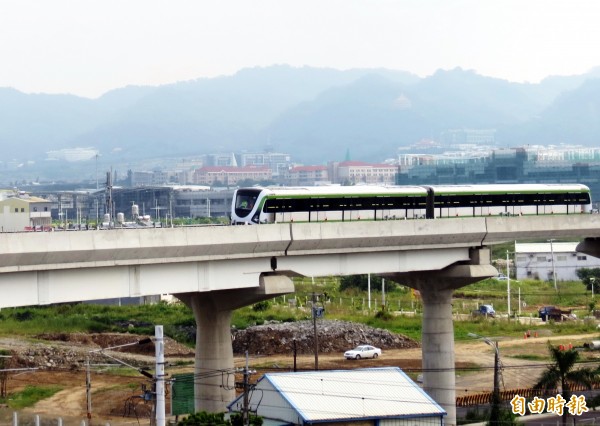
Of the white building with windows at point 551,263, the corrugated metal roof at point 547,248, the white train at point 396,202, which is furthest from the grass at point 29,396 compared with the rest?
the corrugated metal roof at point 547,248

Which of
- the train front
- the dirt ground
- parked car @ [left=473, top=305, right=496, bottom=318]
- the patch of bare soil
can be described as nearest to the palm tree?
the dirt ground

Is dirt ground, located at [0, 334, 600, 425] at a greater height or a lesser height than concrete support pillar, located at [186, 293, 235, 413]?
lesser

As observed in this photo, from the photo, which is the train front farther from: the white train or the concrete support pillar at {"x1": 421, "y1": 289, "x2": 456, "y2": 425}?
the concrete support pillar at {"x1": 421, "y1": 289, "x2": 456, "y2": 425}

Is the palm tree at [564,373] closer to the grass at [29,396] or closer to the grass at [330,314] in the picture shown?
the grass at [29,396]

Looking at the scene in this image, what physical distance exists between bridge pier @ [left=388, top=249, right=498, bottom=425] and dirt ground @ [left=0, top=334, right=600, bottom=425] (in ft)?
28.4

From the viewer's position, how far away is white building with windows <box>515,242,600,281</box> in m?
158

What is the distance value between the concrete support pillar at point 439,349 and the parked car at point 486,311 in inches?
1705

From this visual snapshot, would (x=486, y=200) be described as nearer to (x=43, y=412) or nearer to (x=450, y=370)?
(x=450, y=370)

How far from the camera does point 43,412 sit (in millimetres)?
75812

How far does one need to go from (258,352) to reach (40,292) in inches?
1840

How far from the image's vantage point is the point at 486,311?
387 feet

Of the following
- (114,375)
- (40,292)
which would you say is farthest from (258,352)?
(40,292)

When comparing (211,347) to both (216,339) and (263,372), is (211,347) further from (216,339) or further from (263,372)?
(263,372)

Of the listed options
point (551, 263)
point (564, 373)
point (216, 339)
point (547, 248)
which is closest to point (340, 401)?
point (216, 339)
